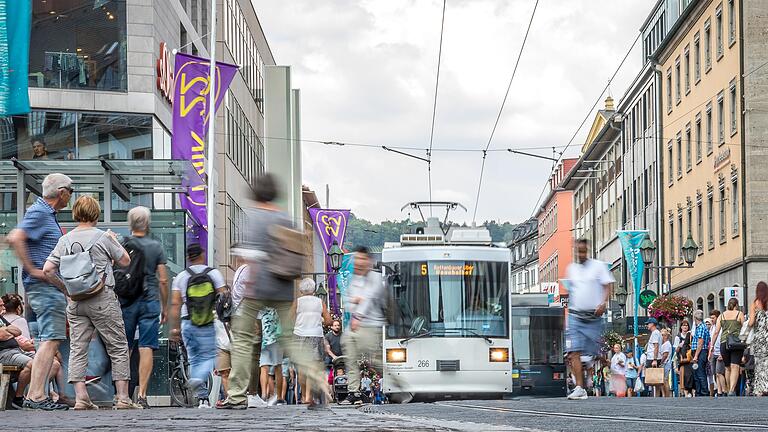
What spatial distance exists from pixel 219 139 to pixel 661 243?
73.7 ft

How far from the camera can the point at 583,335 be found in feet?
60.4

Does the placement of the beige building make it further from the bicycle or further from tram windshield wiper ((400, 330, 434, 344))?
the bicycle

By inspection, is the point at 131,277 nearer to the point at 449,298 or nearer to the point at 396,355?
the point at 396,355

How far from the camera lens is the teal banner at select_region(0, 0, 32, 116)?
21469mm

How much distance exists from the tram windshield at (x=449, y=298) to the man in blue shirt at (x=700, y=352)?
11.2 ft

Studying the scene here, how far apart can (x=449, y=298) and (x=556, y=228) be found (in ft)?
296

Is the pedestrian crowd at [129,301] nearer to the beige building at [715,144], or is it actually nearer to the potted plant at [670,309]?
the beige building at [715,144]

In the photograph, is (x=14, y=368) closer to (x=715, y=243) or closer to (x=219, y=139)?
(x=219, y=139)

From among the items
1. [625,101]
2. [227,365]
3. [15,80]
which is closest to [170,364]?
[227,365]

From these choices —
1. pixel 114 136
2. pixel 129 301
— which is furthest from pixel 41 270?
pixel 114 136

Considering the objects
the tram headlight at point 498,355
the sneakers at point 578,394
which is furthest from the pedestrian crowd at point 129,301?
the tram headlight at point 498,355

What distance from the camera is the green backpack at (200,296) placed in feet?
49.0

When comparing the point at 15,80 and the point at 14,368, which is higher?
the point at 15,80

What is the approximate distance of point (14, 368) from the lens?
15.9 m
